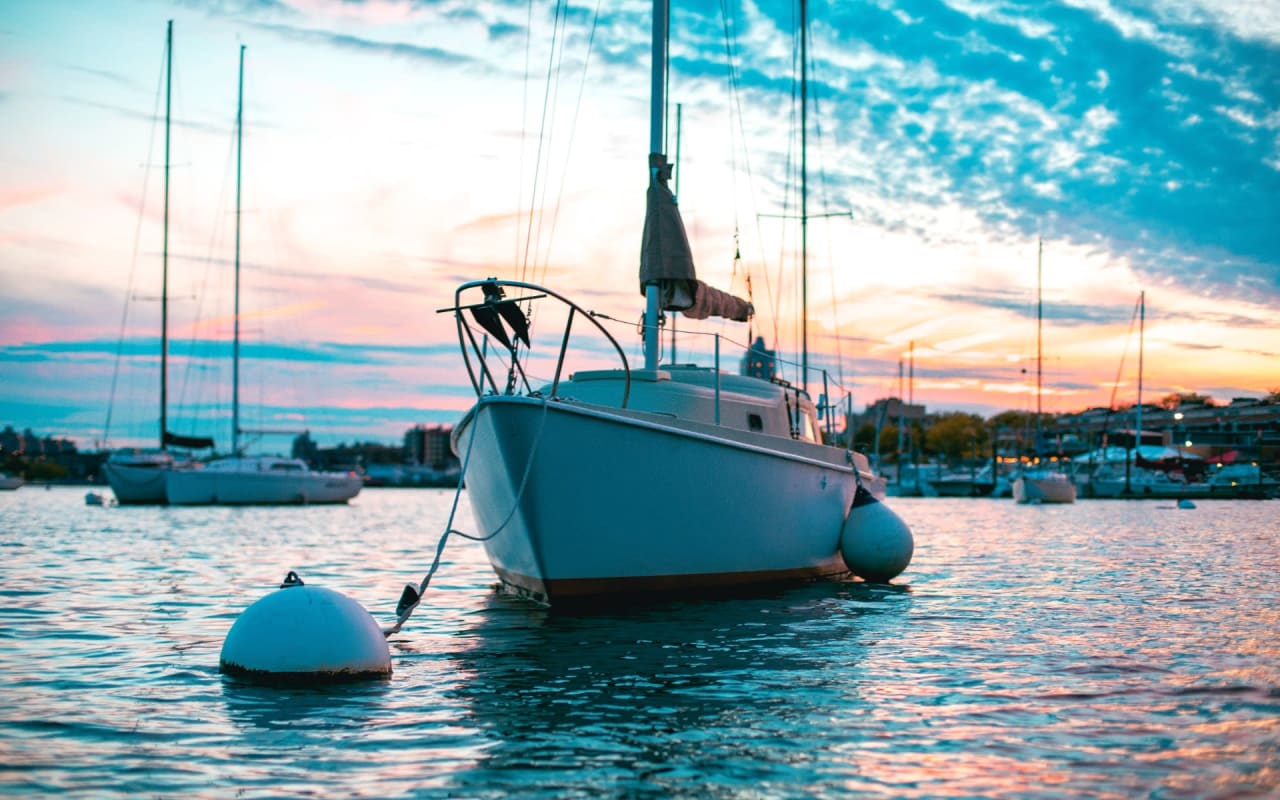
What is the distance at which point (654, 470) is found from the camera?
11.9 m

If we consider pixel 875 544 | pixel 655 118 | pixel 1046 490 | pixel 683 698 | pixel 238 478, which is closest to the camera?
pixel 683 698

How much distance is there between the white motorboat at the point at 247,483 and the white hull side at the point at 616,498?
36.5 metres

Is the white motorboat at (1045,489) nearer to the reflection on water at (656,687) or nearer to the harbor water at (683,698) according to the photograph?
the harbor water at (683,698)

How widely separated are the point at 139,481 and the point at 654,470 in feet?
142

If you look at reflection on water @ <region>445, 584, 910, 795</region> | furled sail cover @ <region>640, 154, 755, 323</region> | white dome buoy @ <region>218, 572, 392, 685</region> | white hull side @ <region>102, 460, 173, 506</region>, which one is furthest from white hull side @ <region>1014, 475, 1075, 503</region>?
white dome buoy @ <region>218, 572, 392, 685</region>

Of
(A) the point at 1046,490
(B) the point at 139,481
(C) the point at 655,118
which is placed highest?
(C) the point at 655,118

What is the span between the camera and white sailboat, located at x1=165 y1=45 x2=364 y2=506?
153ft

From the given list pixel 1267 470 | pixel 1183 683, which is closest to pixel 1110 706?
pixel 1183 683

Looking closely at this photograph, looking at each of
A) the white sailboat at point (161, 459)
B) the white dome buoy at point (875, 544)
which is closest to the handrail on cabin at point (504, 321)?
the white dome buoy at point (875, 544)

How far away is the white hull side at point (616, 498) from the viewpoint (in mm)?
11297

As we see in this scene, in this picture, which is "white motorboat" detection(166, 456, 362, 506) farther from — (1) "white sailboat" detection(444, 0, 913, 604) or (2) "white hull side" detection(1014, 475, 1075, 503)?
(2) "white hull side" detection(1014, 475, 1075, 503)

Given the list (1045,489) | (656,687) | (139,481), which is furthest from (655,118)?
(1045,489)

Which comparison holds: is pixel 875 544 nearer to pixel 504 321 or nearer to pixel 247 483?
pixel 504 321

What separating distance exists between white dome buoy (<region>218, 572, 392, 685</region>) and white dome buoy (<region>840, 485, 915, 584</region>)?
31.7 ft
